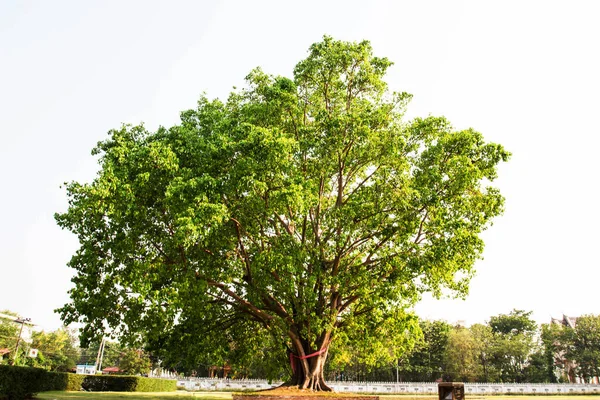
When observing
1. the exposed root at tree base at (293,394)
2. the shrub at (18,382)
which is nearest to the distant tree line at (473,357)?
the shrub at (18,382)

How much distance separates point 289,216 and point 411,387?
115 feet

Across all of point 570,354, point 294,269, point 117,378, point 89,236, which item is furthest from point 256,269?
point 570,354

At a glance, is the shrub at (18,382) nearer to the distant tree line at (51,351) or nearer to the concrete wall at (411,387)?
the concrete wall at (411,387)

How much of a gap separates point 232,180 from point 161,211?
3.39m

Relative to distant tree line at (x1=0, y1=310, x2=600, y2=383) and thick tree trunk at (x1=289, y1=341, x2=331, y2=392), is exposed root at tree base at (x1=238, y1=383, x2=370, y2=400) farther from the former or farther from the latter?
distant tree line at (x1=0, y1=310, x2=600, y2=383)

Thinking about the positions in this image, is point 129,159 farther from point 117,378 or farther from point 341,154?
point 117,378

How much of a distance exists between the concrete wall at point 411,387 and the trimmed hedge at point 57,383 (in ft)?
12.6

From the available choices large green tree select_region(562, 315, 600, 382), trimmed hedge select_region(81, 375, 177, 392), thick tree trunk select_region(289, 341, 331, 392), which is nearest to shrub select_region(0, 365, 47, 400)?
thick tree trunk select_region(289, 341, 331, 392)

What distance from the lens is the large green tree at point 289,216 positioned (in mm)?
13703

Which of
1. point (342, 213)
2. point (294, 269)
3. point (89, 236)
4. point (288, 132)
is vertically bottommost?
point (294, 269)

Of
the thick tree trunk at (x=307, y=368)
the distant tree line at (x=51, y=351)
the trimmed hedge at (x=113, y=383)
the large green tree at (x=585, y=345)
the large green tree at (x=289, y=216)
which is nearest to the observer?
the large green tree at (x=289, y=216)

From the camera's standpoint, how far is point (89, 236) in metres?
16.0

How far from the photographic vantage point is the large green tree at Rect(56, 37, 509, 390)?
13.7 metres

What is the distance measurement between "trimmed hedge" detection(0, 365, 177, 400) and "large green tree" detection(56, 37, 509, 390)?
350cm
